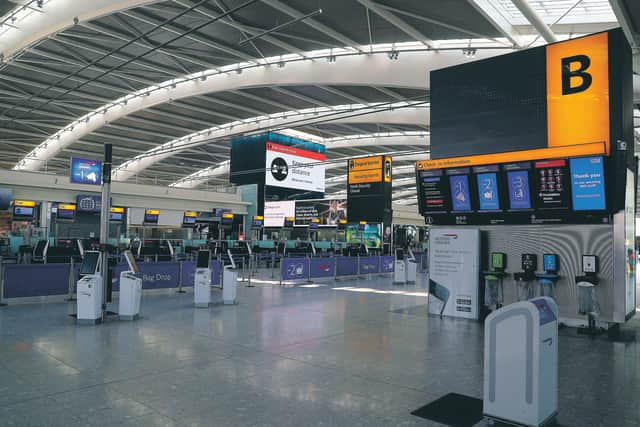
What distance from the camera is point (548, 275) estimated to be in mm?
7434

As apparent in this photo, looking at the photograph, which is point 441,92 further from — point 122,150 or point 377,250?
point 122,150

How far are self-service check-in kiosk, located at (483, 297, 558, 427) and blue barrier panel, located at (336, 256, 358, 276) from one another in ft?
43.9

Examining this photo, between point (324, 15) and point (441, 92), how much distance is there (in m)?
6.87

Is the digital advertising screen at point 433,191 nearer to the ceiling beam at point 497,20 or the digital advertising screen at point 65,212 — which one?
the ceiling beam at point 497,20

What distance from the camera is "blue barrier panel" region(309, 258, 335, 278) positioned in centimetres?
1581

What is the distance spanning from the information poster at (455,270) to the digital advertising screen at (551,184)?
1286 millimetres

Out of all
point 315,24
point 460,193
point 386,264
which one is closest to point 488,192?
point 460,193

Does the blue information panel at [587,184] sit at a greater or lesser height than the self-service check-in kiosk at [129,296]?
greater

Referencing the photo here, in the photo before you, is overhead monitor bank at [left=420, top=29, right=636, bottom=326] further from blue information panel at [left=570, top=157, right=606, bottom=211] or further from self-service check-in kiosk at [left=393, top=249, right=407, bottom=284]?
self-service check-in kiosk at [left=393, top=249, right=407, bottom=284]

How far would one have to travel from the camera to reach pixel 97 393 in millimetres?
3920

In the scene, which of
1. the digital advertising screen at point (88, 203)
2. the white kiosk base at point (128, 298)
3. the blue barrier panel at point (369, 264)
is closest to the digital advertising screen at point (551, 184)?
the white kiosk base at point (128, 298)

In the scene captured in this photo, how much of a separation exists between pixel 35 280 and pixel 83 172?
8648 millimetres

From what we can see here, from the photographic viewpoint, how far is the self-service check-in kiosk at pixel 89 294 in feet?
23.3

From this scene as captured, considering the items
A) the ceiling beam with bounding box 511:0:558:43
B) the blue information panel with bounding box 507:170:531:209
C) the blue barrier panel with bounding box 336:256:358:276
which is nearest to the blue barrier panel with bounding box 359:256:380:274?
the blue barrier panel with bounding box 336:256:358:276
